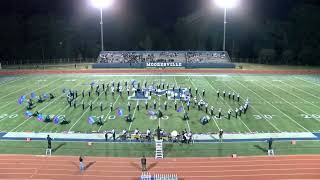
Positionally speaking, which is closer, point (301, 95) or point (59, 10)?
point (301, 95)

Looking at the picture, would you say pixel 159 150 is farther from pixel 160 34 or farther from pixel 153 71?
pixel 160 34

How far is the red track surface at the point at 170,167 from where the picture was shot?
15117 mm

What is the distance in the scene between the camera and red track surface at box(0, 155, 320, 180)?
595 inches

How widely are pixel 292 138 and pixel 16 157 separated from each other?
535 inches

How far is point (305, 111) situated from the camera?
25.6 m

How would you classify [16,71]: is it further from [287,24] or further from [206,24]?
[287,24]

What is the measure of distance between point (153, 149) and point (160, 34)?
5761cm

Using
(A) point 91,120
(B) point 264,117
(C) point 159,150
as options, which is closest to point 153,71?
(B) point 264,117

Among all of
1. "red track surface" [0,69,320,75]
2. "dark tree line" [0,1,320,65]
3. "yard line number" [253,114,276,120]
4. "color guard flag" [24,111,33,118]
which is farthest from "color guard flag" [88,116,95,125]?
"dark tree line" [0,1,320,65]

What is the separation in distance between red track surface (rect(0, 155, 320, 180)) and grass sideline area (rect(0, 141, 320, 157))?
2.36 ft

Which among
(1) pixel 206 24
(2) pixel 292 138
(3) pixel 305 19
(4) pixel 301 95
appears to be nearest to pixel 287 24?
(3) pixel 305 19

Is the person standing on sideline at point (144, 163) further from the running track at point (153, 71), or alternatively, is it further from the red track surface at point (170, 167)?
the running track at point (153, 71)

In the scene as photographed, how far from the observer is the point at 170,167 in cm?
1597

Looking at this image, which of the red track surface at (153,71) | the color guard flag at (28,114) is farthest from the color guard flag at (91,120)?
the red track surface at (153,71)
